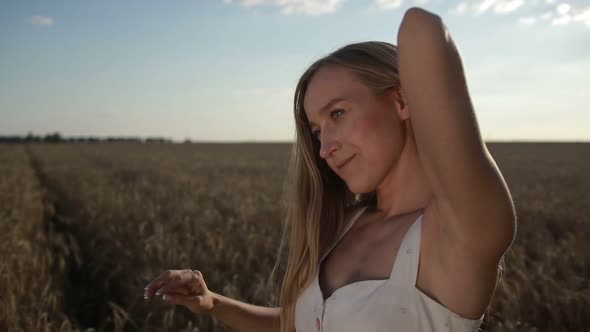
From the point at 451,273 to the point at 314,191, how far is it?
668 mm

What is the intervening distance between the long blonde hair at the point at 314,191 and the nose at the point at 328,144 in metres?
0.16

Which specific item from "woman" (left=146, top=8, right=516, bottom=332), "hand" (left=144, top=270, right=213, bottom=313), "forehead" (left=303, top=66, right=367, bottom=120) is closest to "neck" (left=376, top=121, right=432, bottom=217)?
"woman" (left=146, top=8, right=516, bottom=332)

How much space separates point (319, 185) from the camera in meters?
1.59

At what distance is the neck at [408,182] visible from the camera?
131 cm

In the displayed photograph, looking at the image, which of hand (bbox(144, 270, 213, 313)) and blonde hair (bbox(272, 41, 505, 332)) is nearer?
blonde hair (bbox(272, 41, 505, 332))

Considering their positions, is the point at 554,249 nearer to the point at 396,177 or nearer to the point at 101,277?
the point at 396,177

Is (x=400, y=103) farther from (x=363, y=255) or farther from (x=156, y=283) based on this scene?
(x=156, y=283)

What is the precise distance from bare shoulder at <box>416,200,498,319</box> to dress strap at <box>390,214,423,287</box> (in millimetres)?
13

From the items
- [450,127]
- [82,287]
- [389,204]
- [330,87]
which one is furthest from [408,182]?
[82,287]

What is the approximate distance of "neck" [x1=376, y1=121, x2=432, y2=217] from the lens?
131 centimetres

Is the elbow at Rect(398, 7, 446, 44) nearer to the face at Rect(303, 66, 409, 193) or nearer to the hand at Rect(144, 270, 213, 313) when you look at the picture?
the face at Rect(303, 66, 409, 193)

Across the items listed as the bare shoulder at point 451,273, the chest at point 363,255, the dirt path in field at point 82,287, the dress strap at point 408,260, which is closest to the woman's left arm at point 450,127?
the bare shoulder at point 451,273

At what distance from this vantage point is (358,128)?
1.22 metres

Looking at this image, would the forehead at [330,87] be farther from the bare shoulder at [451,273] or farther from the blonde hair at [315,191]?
the bare shoulder at [451,273]
